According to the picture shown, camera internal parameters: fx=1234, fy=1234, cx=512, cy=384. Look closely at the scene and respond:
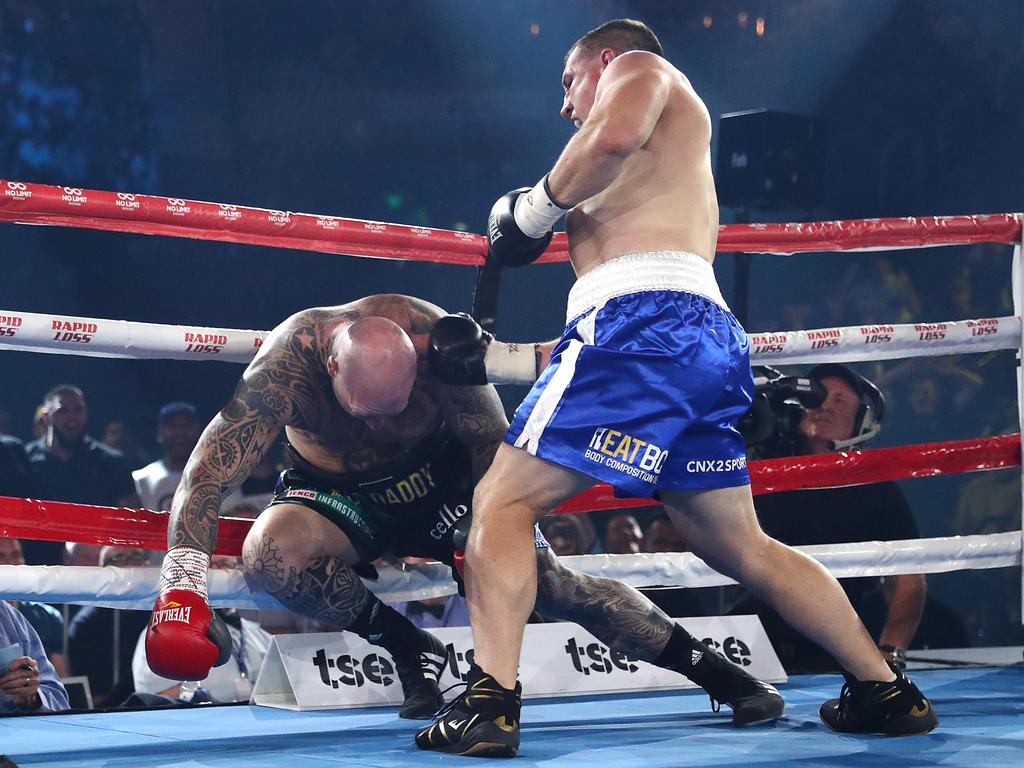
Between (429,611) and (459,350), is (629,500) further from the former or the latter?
(429,611)

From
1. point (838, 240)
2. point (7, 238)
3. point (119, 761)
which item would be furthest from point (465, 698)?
point (7, 238)

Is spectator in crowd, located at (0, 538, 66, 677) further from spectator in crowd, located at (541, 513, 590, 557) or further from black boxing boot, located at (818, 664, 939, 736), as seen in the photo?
black boxing boot, located at (818, 664, 939, 736)

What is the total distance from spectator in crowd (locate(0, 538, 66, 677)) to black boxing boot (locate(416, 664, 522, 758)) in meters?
1.76

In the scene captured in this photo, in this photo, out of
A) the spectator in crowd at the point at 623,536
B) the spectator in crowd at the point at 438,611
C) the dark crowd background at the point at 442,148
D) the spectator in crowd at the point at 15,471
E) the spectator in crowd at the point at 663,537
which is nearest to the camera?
the spectator in crowd at the point at 438,611

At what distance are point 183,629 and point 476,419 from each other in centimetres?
71

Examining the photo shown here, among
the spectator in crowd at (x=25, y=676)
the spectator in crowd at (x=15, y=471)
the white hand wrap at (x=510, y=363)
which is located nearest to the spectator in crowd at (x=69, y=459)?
the spectator in crowd at (x=15, y=471)

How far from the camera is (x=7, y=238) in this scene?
6371 millimetres

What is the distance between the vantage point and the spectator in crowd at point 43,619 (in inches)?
120

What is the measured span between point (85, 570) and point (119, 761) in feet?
1.47

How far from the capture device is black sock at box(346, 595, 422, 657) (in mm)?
2182

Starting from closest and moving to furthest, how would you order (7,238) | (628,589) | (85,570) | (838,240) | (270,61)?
(85,570), (628,589), (838,240), (7,238), (270,61)

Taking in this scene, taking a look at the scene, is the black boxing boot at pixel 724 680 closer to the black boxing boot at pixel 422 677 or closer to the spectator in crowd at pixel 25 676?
the black boxing boot at pixel 422 677

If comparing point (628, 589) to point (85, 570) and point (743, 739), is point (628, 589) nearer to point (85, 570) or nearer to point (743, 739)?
point (743, 739)

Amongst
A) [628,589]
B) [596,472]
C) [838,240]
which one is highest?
[838,240]
